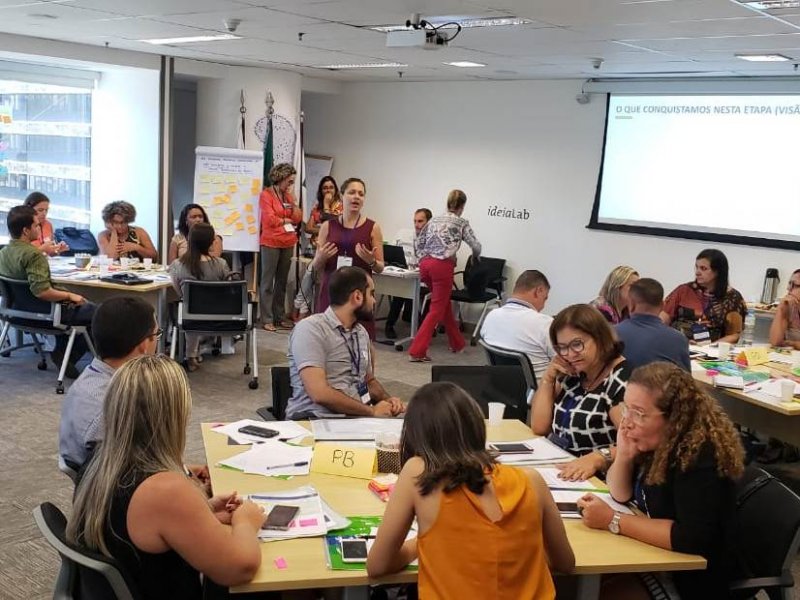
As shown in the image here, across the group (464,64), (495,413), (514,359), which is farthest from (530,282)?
(464,64)

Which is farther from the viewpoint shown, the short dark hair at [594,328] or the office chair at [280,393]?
the office chair at [280,393]

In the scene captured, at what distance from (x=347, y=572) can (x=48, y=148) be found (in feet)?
26.6

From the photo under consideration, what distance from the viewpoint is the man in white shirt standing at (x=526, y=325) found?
190 inches

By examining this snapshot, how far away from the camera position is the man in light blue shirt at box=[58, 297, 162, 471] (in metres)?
2.79

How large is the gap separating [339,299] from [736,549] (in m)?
1.95

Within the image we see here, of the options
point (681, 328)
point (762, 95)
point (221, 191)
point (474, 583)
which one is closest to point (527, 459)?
point (474, 583)

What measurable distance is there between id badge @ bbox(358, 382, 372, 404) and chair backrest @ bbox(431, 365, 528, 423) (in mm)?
333

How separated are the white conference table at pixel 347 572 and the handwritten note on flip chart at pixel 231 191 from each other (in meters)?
6.47

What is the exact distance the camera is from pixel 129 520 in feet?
6.81

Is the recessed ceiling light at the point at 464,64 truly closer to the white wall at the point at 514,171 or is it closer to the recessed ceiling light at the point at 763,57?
the white wall at the point at 514,171

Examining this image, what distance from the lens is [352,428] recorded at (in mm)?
3352

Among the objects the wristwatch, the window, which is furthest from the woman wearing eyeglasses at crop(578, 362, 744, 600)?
the window

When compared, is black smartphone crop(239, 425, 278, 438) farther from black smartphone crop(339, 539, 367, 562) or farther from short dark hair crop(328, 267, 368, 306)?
black smartphone crop(339, 539, 367, 562)

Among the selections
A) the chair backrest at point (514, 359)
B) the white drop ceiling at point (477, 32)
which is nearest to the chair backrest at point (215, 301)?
the white drop ceiling at point (477, 32)
